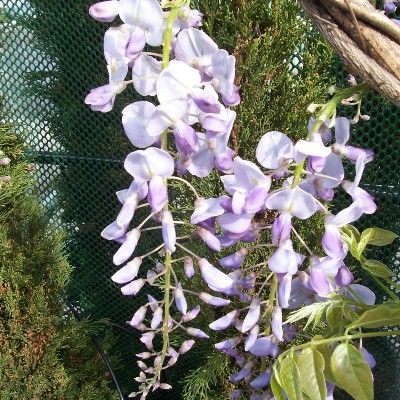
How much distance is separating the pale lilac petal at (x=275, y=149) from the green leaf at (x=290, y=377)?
0.72ft

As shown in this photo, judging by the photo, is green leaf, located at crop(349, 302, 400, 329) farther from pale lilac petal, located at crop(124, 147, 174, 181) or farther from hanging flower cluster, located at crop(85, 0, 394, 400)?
pale lilac petal, located at crop(124, 147, 174, 181)

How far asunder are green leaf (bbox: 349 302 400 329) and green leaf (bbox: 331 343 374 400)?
35 mm

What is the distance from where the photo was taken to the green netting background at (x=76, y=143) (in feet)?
6.32

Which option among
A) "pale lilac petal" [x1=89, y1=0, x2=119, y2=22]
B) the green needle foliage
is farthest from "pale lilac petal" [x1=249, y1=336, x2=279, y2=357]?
the green needle foliage

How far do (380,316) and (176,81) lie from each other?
0.34 metres

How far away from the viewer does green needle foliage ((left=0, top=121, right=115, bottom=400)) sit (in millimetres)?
1441

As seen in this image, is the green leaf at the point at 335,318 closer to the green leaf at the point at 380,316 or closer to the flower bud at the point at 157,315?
the green leaf at the point at 380,316

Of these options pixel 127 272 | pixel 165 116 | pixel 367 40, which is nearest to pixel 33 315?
pixel 127 272

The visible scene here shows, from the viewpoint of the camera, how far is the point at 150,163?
59 centimetres

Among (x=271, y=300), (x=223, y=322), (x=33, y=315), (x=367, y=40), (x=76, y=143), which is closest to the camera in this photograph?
(x=367, y=40)

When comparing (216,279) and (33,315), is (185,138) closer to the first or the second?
(216,279)

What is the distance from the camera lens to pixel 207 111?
1.83 ft

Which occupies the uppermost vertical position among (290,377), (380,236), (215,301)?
(380,236)

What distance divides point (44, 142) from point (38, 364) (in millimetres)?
933
